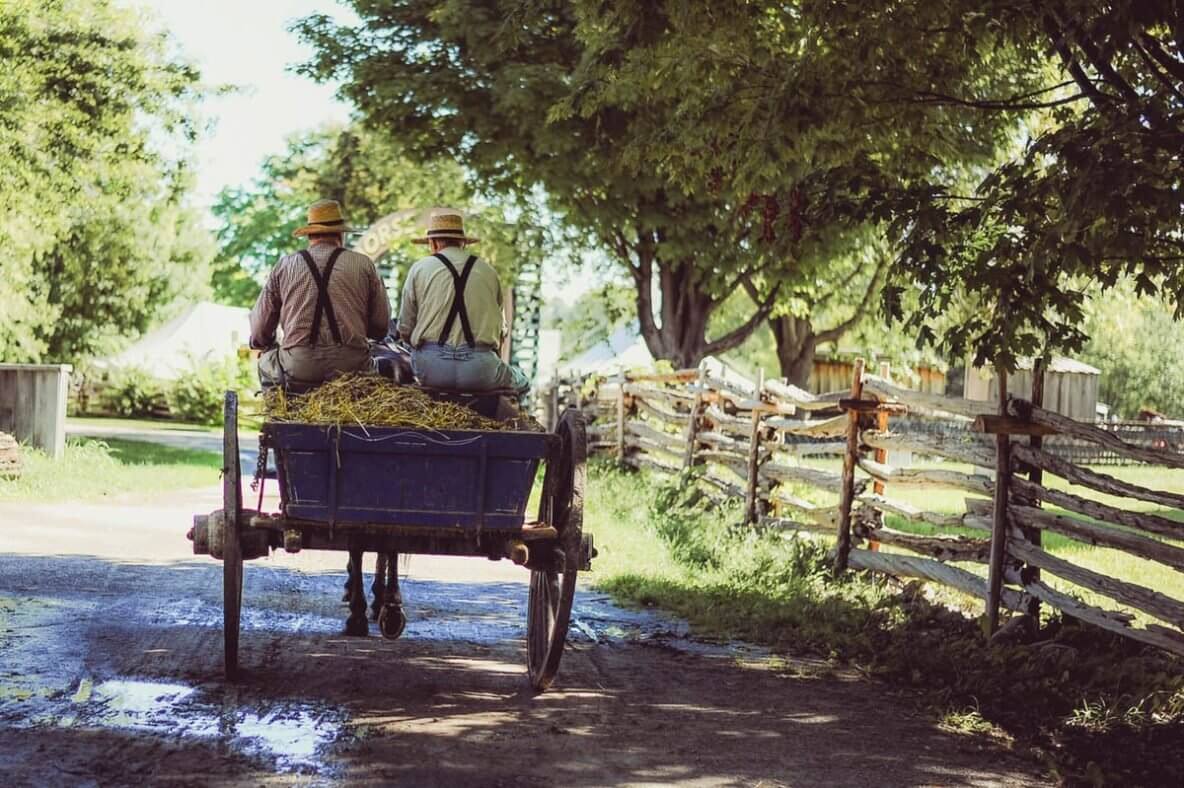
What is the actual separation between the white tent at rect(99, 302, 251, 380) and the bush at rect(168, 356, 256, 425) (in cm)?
61

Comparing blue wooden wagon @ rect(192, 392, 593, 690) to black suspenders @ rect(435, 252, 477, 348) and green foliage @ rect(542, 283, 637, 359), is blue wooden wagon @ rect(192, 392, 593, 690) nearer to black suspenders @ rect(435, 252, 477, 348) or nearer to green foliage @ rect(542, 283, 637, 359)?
black suspenders @ rect(435, 252, 477, 348)

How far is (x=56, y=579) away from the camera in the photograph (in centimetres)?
994

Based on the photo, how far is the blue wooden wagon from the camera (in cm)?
641

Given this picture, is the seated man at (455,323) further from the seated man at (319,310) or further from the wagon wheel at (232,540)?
the wagon wheel at (232,540)

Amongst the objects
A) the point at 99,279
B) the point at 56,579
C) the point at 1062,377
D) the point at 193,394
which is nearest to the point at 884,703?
the point at 56,579

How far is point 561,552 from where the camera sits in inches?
273

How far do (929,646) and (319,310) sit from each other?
4.35 metres

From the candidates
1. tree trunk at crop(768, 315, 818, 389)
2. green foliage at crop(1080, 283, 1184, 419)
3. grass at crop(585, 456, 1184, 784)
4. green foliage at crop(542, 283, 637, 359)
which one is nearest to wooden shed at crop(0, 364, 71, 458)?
grass at crop(585, 456, 1184, 784)

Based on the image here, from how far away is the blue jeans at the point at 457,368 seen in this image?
7328 mm

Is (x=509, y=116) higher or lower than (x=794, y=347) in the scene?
higher

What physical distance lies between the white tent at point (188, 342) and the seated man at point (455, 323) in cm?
3648

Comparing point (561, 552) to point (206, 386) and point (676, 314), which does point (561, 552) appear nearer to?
point (676, 314)

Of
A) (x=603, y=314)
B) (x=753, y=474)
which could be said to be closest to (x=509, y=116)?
(x=753, y=474)

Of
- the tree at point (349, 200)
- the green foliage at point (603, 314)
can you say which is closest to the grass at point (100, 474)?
the tree at point (349, 200)
